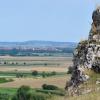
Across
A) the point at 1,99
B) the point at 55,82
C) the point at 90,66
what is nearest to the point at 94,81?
the point at 90,66

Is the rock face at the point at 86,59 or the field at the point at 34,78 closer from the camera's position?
the rock face at the point at 86,59

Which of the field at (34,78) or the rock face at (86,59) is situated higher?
the rock face at (86,59)

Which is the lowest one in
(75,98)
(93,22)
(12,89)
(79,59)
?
(12,89)

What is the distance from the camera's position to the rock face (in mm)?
9367

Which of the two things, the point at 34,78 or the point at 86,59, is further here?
the point at 34,78

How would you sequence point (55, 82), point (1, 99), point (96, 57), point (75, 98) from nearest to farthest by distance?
point (75, 98) < point (96, 57) < point (1, 99) < point (55, 82)

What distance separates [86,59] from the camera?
943 cm

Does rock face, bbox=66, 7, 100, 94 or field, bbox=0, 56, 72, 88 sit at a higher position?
rock face, bbox=66, 7, 100, 94

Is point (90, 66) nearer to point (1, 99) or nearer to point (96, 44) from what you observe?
point (96, 44)

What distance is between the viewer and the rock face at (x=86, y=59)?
30.7 ft

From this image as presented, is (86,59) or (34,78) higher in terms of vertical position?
(86,59)

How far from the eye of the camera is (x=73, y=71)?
973cm

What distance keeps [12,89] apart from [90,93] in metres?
67.0

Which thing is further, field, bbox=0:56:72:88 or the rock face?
field, bbox=0:56:72:88
